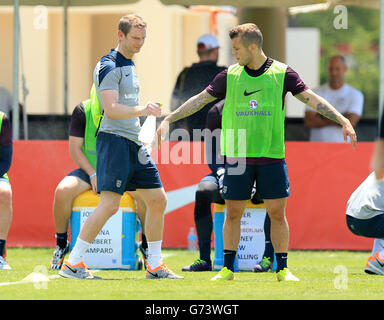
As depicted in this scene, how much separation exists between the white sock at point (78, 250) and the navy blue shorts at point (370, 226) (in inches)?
88.7

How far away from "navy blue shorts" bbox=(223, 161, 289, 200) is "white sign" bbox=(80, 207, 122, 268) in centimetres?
149

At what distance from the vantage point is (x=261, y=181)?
7.86 meters

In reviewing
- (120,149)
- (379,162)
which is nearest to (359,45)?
(120,149)

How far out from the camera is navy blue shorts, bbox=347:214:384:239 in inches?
334

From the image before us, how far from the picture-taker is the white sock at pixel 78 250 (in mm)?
7754

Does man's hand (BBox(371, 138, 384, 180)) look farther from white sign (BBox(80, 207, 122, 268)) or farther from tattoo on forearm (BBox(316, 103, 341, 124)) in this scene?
white sign (BBox(80, 207, 122, 268))

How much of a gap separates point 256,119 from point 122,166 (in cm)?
104

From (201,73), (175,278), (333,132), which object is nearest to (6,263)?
(175,278)

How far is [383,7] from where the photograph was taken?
11.2m

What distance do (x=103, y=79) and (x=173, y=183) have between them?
378cm

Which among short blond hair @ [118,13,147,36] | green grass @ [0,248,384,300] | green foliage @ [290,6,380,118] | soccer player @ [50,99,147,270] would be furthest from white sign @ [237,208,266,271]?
green foliage @ [290,6,380,118]

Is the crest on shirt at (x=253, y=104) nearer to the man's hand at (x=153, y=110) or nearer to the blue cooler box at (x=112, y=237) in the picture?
the man's hand at (x=153, y=110)

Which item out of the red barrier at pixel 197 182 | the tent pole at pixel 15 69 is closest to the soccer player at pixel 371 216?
the red barrier at pixel 197 182

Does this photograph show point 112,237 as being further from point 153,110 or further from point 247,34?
point 247,34
